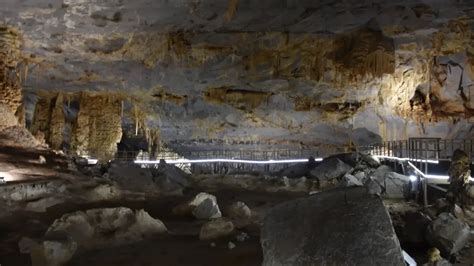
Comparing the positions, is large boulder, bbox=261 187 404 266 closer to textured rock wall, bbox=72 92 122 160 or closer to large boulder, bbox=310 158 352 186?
large boulder, bbox=310 158 352 186

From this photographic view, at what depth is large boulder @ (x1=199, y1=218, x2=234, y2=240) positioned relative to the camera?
580cm

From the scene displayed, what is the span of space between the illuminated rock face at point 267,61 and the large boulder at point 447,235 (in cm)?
586

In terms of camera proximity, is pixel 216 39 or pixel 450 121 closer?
pixel 216 39

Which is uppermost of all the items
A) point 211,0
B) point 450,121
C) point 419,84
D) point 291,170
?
point 211,0

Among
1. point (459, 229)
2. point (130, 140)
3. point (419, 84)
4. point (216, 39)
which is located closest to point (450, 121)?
point (419, 84)

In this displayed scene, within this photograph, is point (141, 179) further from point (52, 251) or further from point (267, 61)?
point (52, 251)

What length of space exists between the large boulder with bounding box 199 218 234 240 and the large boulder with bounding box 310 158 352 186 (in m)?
10.9

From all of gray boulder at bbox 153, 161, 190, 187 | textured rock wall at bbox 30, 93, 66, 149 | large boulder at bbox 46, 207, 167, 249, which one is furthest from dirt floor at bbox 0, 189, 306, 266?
textured rock wall at bbox 30, 93, 66, 149

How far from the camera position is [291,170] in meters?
20.0

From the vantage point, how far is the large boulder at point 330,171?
1671 cm

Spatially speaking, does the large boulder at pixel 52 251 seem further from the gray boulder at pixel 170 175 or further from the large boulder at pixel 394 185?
the large boulder at pixel 394 185

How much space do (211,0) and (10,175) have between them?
652 centimetres

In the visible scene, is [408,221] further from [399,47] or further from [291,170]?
[291,170]

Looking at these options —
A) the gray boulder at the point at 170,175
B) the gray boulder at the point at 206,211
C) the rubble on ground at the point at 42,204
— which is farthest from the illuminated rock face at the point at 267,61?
the gray boulder at the point at 206,211
